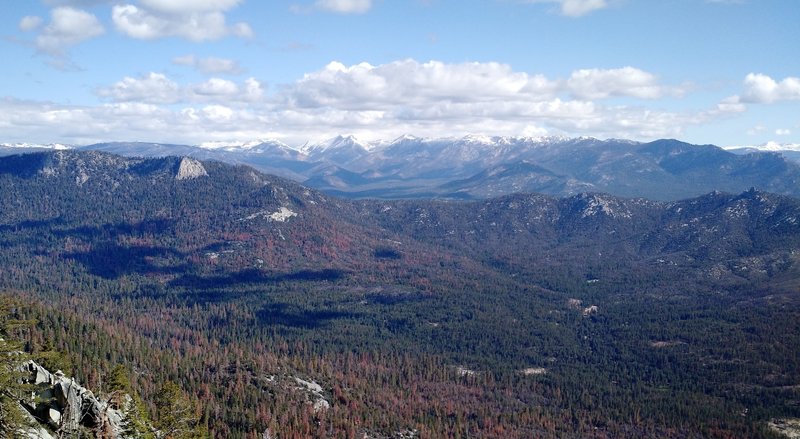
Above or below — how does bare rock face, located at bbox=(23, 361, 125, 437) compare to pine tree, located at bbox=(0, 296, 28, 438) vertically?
below

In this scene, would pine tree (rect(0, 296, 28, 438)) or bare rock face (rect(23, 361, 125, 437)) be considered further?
bare rock face (rect(23, 361, 125, 437))

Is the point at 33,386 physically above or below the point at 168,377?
above

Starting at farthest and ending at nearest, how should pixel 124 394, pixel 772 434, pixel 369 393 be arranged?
pixel 369 393
pixel 772 434
pixel 124 394

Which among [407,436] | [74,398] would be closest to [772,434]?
[407,436]

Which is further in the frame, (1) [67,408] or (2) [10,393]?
(1) [67,408]

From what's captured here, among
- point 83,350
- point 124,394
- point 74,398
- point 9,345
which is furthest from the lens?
point 83,350

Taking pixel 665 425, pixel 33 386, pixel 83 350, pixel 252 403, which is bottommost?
pixel 665 425

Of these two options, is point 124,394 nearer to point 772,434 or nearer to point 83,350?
point 83,350

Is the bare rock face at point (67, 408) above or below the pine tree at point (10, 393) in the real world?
below

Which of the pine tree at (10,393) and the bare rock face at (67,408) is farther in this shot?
the bare rock face at (67,408)

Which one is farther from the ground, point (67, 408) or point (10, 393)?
point (10, 393)

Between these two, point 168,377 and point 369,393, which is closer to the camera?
point 168,377
